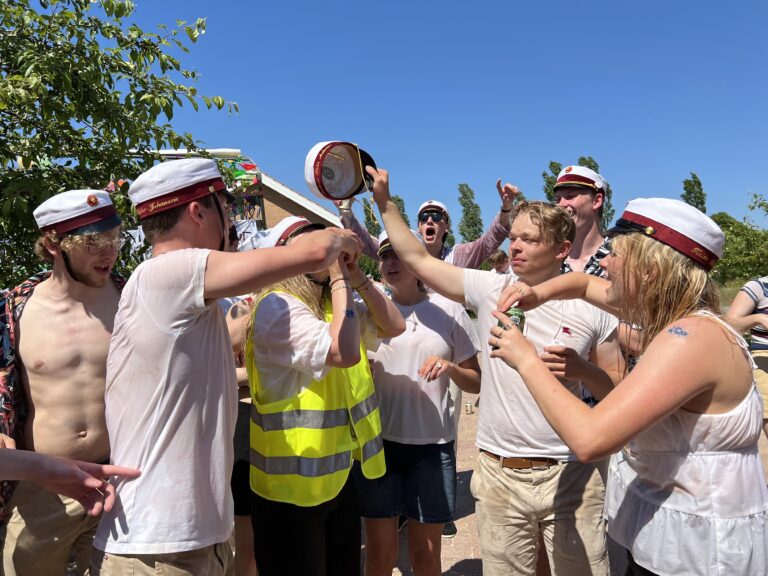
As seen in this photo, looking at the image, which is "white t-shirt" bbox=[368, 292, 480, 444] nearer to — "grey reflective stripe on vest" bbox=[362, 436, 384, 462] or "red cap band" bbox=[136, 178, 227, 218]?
"grey reflective stripe on vest" bbox=[362, 436, 384, 462]

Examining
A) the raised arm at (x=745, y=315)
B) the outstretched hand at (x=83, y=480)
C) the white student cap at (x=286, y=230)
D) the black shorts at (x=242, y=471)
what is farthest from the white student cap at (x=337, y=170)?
the raised arm at (x=745, y=315)

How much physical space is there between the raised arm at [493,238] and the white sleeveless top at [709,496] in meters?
2.34

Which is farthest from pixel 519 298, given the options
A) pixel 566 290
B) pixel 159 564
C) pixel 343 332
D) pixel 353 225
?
pixel 159 564

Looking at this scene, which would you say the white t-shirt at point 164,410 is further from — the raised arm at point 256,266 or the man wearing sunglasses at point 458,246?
the man wearing sunglasses at point 458,246

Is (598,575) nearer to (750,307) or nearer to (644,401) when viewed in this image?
(644,401)

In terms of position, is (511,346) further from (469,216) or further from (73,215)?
(469,216)

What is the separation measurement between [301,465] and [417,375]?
110cm

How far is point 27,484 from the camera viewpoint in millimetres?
2648

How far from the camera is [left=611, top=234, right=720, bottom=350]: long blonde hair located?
1.83m

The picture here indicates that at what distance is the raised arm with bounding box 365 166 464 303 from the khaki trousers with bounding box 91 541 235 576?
63.1 inches

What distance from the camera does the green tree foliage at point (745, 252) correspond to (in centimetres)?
1061

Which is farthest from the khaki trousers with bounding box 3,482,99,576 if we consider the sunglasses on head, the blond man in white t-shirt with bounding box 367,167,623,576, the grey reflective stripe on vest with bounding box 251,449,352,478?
the sunglasses on head

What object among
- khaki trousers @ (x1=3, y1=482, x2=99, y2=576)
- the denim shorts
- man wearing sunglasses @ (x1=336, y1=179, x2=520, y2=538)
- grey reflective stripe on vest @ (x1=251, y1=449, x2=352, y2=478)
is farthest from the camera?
man wearing sunglasses @ (x1=336, y1=179, x2=520, y2=538)

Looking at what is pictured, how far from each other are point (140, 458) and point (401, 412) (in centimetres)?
180
